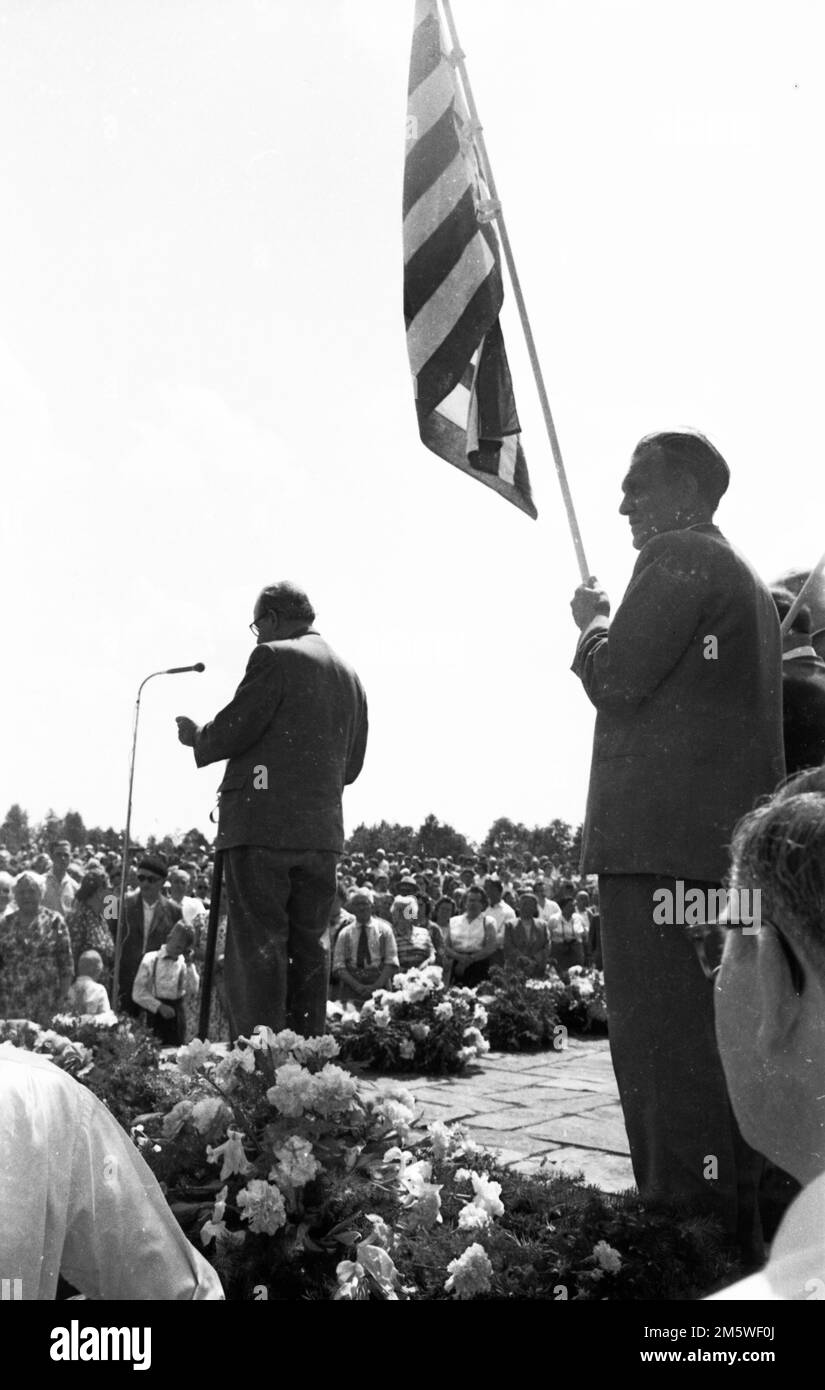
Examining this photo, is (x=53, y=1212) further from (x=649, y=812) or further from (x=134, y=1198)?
(x=649, y=812)

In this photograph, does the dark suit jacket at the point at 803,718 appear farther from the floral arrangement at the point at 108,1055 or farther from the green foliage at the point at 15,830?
the green foliage at the point at 15,830

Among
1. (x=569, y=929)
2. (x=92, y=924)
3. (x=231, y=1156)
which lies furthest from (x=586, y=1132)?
(x=569, y=929)

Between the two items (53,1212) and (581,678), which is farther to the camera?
(581,678)

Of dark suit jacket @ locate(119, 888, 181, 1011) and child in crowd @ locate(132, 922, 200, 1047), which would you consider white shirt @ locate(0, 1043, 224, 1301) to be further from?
dark suit jacket @ locate(119, 888, 181, 1011)

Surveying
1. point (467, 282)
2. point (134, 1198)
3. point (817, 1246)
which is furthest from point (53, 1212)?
point (467, 282)

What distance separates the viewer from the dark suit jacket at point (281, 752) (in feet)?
12.4

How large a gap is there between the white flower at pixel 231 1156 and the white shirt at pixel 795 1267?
64.9 inches

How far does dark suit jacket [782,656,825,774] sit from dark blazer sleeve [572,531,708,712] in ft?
2.21

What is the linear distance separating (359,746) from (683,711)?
180 centimetres

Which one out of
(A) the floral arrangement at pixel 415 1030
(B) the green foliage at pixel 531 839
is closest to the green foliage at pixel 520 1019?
(A) the floral arrangement at pixel 415 1030

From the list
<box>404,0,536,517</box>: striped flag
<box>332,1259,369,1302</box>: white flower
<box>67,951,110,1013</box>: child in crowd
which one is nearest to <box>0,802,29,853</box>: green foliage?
<box>67,951,110,1013</box>: child in crowd

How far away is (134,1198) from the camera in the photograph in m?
1.34

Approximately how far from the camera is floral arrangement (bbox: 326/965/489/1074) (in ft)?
18.7
